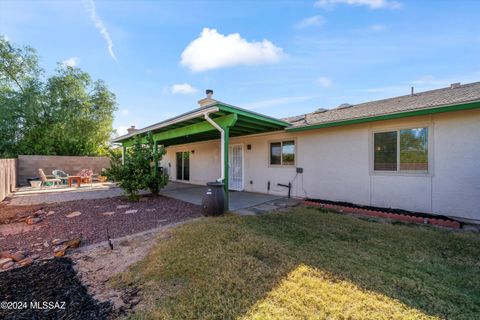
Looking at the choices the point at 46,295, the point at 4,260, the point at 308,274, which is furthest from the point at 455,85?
the point at 4,260

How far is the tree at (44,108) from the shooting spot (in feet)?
50.6

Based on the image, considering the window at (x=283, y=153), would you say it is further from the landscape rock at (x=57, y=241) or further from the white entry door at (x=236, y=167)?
the landscape rock at (x=57, y=241)

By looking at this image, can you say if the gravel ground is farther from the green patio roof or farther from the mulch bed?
the green patio roof

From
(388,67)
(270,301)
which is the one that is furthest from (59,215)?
(388,67)

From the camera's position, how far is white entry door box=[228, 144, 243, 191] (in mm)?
10250

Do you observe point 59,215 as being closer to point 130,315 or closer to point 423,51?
point 130,315

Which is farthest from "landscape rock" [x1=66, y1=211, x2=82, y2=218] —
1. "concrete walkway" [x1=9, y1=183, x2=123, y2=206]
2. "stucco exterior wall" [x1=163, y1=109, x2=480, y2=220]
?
"stucco exterior wall" [x1=163, y1=109, x2=480, y2=220]

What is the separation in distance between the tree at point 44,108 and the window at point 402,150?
21.1 m

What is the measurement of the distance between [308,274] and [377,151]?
4.89 m

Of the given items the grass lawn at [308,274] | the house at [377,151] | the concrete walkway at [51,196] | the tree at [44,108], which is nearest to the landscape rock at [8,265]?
the grass lawn at [308,274]

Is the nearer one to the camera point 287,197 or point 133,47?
point 287,197

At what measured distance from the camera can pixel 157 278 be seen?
2.75 metres

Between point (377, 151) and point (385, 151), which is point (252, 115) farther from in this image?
point (385, 151)

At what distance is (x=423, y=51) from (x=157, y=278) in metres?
10.8
